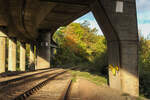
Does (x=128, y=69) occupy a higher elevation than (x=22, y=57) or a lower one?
higher

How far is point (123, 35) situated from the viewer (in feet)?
28.5

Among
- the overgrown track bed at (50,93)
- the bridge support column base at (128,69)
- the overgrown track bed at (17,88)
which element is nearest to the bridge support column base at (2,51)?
the overgrown track bed at (17,88)

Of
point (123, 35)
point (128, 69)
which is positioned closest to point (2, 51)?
point (123, 35)

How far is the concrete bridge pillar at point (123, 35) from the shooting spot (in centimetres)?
857

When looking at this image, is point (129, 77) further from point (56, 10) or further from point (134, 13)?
point (56, 10)

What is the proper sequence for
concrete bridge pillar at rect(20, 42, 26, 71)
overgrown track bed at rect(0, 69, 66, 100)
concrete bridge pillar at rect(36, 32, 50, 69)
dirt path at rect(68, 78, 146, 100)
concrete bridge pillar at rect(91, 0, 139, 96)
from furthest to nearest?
concrete bridge pillar at rect(20, 42, 26, 71) < concrete bridge pillar at rect(36, 32, 50, 69) < concrete bridge pillar at rect(91, 0, 139, 96) < dirt path at rect(68, 78, 146, 100) < overgrown track bed at rect(0, 69, 66, 100)

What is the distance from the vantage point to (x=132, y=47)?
8.80 meters

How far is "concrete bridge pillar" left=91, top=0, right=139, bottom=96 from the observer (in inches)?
337

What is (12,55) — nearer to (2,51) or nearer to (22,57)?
(2,51)

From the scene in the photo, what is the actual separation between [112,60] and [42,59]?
63.4 ft

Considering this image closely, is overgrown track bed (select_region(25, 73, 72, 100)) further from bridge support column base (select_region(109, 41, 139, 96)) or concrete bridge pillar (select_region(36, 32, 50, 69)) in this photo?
concrete bridge pillar (select_region(36, 32, 50, 69))

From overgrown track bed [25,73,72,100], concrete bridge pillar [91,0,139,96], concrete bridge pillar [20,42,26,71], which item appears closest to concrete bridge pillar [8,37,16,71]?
concrete bridge pillar [20,42,26,71]

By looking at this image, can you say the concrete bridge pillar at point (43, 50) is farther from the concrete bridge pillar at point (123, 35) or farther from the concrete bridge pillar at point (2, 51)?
the concrete bridge pillar at point (123, 35)

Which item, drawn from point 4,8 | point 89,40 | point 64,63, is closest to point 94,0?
point 4,8
